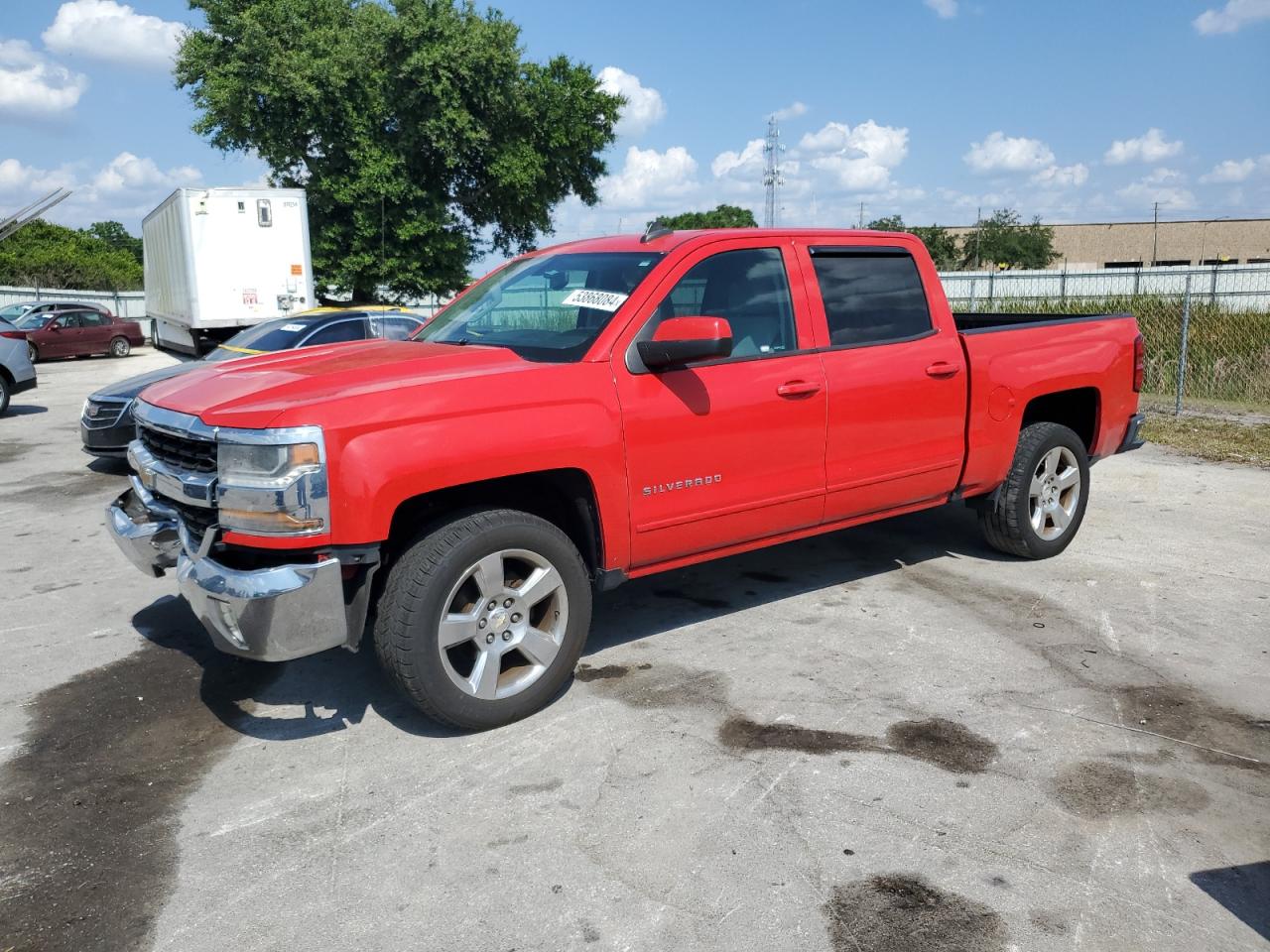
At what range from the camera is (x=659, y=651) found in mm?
4922

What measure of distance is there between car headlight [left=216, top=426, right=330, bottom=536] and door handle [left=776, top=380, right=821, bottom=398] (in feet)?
7.02

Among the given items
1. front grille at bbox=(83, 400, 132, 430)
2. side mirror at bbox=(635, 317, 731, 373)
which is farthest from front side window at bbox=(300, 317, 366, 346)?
side mirror at bbox=(635, 317, 731, 373)

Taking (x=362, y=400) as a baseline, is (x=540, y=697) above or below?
below

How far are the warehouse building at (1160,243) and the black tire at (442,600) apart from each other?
3162 inches

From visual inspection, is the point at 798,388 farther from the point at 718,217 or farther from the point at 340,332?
the point at 718,217

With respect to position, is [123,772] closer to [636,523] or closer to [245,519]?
[245,519]

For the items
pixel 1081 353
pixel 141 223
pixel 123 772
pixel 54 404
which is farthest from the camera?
pixel 141 223

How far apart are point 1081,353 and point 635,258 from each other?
3.08 metres

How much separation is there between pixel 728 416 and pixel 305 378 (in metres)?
1.79

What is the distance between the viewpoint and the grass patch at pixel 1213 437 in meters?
9.76

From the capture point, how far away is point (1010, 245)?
69.2 metres

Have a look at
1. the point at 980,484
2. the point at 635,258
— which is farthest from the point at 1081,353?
the point at 635,258

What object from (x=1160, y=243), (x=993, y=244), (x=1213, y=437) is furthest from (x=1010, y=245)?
(x=1213, y=437)

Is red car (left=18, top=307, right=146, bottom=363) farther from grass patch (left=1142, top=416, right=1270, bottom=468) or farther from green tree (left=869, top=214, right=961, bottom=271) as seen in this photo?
green tree (left=869, top=214, right=961, bottom=271)
